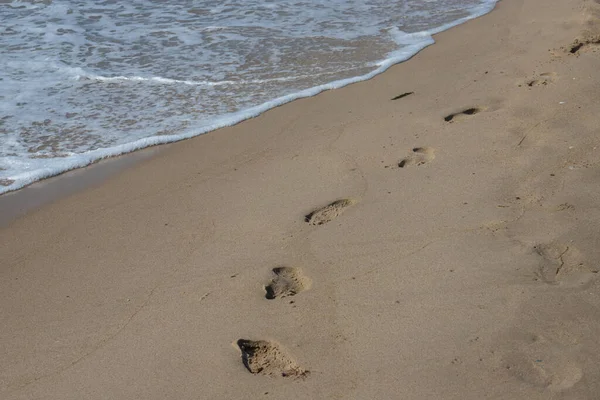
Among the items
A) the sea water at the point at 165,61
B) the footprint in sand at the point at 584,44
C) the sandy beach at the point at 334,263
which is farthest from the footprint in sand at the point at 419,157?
the footprint in sand at the point at 584,44

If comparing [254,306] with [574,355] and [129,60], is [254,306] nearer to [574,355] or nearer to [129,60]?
[574,355]

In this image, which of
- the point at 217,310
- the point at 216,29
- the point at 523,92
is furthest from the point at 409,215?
the point at 216,29

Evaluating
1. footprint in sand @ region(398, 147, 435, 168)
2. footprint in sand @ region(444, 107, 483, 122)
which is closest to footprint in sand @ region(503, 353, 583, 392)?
footprint in sand @ region(398, 147, 435, 168)

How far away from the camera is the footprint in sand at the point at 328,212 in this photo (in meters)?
3.69

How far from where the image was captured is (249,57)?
21.4ft

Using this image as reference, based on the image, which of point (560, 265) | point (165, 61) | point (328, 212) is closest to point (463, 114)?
point (328, 212)

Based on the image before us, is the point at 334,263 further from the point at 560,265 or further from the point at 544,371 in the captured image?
the point at 544,371

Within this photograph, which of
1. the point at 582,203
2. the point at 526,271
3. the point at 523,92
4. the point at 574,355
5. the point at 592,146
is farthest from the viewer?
the point at 523,92

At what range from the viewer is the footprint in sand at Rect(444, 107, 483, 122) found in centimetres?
480

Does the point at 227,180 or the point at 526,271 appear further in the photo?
the point at 227,180

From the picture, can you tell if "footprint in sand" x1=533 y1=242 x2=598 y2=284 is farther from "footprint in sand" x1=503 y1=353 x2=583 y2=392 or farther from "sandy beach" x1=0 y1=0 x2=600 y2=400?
"footprint in sand" x1=503 y1=353 x2=583 y2=392

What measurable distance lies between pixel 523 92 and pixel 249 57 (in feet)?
8.64

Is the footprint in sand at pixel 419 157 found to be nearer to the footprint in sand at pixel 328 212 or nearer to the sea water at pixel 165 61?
the footprint in sand at pixel 328 212

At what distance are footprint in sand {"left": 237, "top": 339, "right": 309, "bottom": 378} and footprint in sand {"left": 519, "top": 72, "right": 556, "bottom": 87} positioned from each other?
331 centimetres
